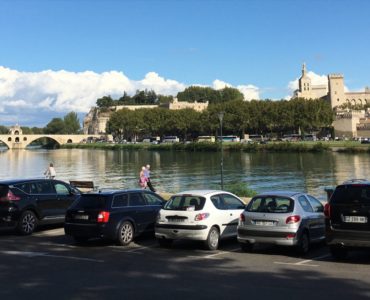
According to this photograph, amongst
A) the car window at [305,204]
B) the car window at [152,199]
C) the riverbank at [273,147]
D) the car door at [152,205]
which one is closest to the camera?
the car window at [305,204]

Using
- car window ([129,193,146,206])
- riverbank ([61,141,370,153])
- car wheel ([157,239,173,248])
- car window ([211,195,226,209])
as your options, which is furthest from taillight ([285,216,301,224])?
riverbank ([61,141,370,153])

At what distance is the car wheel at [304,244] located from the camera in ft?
41.4

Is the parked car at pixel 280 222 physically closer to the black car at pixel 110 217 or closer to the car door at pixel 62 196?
the black car at pixel 110 217

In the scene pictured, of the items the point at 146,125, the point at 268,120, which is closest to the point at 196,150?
the point at 268,120

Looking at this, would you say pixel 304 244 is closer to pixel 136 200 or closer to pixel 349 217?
pixel 349 217

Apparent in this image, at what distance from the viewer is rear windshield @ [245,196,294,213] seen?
12797 millimetres

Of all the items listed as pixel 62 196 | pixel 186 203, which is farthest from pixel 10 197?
pixel 186 203

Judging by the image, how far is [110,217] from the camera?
46.2 feet

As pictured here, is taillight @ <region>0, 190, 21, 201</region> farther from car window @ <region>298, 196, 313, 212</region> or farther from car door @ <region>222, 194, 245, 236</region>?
car window @ <region>298, 196, 313, 212</region>

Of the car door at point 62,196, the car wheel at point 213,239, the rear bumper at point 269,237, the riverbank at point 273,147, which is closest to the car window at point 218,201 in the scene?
the car wheel at point 213,239

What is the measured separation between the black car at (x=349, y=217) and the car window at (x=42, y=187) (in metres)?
10.1

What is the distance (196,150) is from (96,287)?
11358 cm

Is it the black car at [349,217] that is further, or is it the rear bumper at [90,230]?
the rear bumper at [90,230]

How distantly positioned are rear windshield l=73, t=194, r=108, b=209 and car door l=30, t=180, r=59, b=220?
3.02 metres
